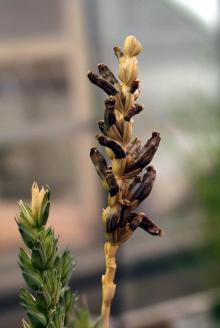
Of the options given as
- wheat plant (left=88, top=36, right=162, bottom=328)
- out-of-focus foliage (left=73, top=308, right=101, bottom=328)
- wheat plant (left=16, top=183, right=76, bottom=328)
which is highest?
wheat plant (left=88, top=36, right=162, bottom=328)

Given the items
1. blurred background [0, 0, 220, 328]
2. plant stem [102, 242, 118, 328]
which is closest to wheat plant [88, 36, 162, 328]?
plant stem [102, 242, 118, 328]

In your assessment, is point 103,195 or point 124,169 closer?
point 124,169

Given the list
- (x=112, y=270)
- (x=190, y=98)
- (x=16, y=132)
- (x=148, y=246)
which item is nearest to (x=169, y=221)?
(x=148, y=246)

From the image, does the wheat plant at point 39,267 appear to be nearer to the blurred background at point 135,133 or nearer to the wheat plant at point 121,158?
the wheat plant at point 121,158

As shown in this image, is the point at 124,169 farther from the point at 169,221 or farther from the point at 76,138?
the point at 169,221

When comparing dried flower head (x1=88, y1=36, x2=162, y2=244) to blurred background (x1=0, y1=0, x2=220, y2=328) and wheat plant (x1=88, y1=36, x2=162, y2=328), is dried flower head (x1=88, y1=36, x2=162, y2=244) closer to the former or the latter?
wheat plant (x1=88, y1=36, x2=162, y2=328)

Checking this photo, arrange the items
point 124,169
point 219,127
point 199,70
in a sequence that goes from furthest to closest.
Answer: point 199,70
point 219,127
point 124,169

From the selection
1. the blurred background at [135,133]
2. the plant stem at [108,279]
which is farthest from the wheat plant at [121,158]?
the blurred background at [135,133]
